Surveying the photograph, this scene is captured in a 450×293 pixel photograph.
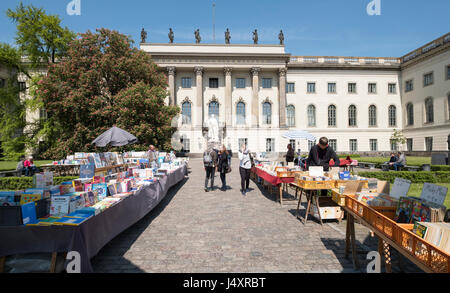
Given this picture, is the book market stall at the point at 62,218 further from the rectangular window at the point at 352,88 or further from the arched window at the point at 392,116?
the arched window at the point at 392,116

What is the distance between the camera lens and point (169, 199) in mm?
9125

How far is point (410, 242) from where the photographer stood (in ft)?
8.22

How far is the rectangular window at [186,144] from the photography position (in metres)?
36.7

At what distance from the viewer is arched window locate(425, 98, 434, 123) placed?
1327 inches

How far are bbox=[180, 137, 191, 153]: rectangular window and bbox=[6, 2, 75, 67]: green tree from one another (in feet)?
59.9

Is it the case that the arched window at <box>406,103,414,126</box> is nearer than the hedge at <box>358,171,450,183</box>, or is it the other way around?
the hedge at <box>358,171,450,183</box>

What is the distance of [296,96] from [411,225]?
1536 inches

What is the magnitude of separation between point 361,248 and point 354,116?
41253 mm

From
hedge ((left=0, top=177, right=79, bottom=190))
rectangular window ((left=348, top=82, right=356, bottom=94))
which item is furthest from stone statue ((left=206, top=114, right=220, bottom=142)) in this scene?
rectangular window ((left=348, top=82, right=356, bottom=94))

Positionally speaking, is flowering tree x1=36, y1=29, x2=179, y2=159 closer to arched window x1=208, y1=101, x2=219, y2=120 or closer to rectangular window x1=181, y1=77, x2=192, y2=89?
rectangular window x1=181, y1=77, x2=192, y2=89

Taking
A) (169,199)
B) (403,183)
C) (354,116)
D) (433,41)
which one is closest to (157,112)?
(169,199)

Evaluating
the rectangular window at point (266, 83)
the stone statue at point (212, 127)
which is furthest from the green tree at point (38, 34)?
the rectangular window at point (266, 83)

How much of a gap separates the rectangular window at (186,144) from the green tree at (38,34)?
18260 mm
